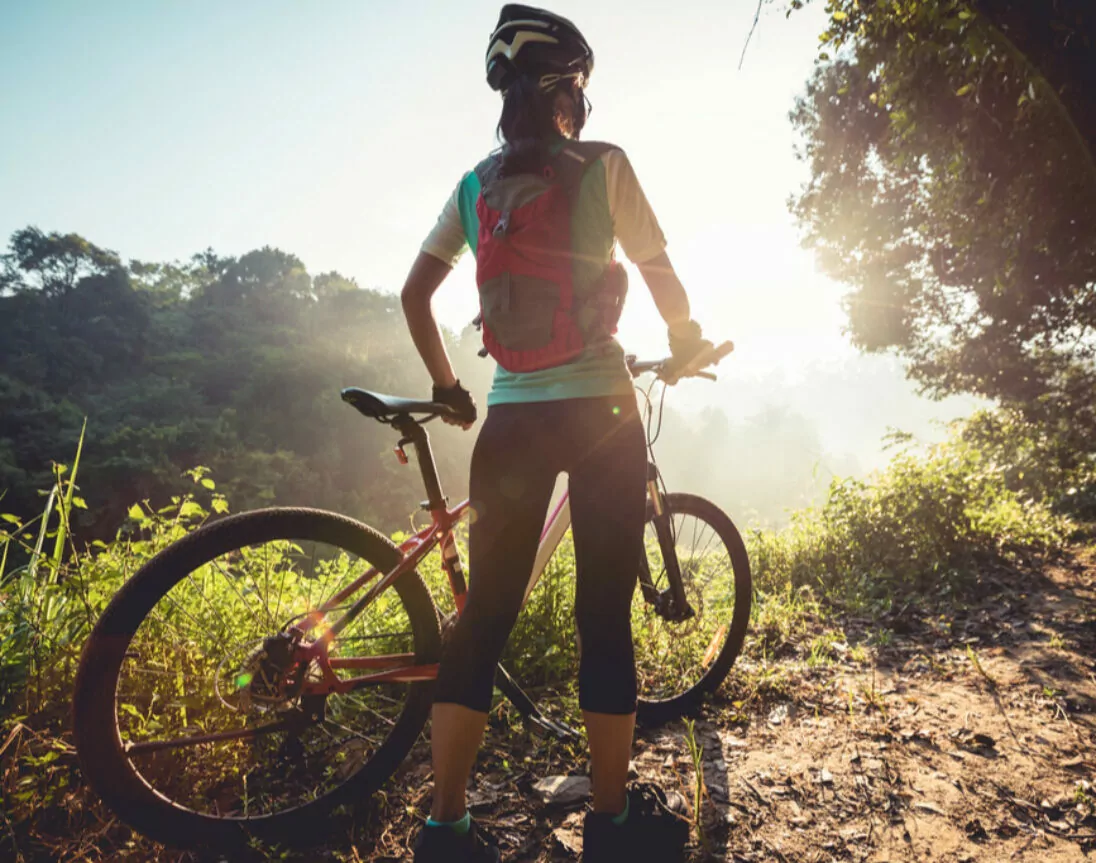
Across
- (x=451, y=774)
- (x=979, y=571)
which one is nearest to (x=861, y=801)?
(x=451, y=774)

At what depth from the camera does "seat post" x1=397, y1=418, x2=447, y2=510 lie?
1.76 m

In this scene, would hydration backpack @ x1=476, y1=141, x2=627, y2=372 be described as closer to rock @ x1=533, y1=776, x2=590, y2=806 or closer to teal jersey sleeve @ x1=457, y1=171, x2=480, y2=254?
teal jersey sleeve @ x1=457, y1=171, x2=480, y2=254

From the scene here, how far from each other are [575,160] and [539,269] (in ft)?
1.08

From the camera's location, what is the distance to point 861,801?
1905 millimetres

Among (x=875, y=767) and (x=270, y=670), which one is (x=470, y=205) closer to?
(x=270, y=670)

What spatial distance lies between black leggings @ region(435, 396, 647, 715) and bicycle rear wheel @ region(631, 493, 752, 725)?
1029 mm

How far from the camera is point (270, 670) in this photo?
160 cm

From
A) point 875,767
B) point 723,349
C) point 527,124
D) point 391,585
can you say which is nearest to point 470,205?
point 527,124

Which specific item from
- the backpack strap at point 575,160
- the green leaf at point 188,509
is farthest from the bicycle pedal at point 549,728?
the green leaf at point 188,509

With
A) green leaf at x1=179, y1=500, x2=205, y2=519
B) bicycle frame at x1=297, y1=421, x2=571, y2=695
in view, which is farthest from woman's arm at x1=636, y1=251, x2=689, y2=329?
green leaf at x1=179, y1=500, x2=205, y2=519

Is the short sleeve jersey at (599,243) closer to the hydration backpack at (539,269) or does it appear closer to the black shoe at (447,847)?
the hydration backpack at (539,269)

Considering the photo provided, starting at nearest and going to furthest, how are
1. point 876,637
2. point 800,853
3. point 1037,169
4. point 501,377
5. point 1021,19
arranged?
point 501,377, point 800,853, point 1021,19, point 876,637, point 1037,169

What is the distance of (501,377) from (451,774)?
1.06 metres

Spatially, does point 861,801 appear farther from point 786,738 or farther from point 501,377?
point 501,377
